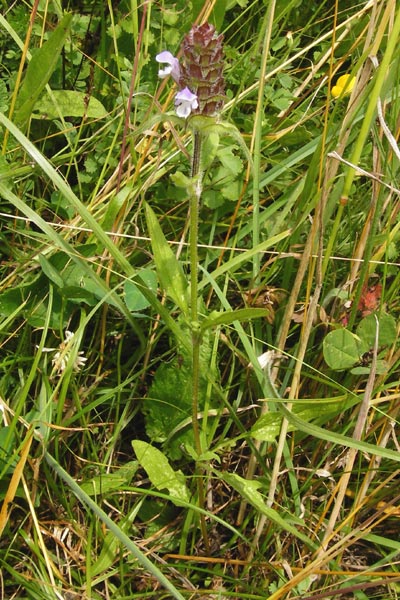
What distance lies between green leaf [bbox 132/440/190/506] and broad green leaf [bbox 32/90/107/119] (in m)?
0.85

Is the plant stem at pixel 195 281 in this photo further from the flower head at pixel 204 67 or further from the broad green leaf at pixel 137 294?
the broad green leaf at pixel 137 294

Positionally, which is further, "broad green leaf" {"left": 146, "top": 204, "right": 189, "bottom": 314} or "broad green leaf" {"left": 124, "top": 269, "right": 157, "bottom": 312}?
"broad green leaf" {"left": 124, "top": 269, "right": 157, "bottom": 312}

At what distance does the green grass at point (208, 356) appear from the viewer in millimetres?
1291

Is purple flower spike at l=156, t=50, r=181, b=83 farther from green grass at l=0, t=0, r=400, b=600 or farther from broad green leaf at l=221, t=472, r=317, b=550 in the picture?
broad green leaf at l=221, t=472, r=317, b=550

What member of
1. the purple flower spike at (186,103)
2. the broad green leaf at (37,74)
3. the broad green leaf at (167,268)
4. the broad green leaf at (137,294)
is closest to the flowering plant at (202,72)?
the purple flower spike at (186,103)

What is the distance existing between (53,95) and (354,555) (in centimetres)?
132

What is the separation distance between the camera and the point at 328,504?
133 cm

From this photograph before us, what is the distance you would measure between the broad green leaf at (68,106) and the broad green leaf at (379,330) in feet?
2.76

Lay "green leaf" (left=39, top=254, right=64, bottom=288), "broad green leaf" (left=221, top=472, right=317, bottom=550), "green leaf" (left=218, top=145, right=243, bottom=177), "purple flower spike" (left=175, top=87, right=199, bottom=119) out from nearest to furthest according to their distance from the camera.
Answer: "purple flower spike" (left=175, top=87, right=199, bottom=119) < "broad green leaf" (left=221, top=472, right=317, bottom=550) < "green leaf" (left=39, top=254, right=64, bottom=288) < "green leaf" (left=218, top=145, right=243, bottom=177)

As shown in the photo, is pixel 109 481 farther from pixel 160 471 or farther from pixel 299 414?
pixel 299 414

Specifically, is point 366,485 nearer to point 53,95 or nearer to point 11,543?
point 11,543

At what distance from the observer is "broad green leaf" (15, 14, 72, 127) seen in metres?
1.53

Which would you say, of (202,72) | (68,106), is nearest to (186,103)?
(202,72)

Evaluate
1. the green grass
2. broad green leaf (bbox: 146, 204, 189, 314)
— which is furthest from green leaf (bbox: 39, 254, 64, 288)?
broad green leaf (bbox: 146, 204, 189, 314)
